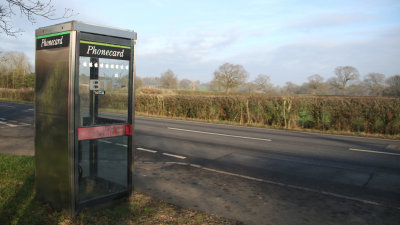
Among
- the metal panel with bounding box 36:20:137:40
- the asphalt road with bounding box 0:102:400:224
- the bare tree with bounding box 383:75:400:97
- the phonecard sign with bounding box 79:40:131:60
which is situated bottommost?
the asphalt road with bounding box 0:102:400:224

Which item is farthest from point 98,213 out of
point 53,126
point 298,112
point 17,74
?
point 17,74

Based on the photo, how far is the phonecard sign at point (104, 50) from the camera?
4102 millimetres

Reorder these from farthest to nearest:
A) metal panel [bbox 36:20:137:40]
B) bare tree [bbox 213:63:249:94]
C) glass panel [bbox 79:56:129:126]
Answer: bare tree [bbox 213:63:249:94] < glass panel [bbox 79:56:129:126] < metal panel [bbox 36:20:137:40]

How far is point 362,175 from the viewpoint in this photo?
705 cm

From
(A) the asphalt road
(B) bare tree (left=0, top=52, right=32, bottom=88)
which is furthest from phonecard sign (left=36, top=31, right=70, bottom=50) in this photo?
(B) bare tree (left=0, top=52, right=32, bottom=88)

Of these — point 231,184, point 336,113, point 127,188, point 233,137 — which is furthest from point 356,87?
point 127,188

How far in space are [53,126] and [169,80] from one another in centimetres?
5236

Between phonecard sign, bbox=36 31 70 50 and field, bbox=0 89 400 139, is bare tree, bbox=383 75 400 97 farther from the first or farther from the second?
phonecard sign, bbox=36 31 70 50

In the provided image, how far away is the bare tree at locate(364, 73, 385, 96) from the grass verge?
29.6 meters

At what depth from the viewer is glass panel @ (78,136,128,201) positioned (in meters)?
4.73

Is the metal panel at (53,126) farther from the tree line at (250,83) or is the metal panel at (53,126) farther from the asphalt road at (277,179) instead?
the tree line at (250,83)

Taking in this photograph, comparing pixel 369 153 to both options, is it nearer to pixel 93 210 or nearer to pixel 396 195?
pixel 396 195

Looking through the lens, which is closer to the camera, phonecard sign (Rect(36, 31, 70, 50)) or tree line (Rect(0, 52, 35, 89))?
phonecard sign (Rect(36, 31, 70, 50))

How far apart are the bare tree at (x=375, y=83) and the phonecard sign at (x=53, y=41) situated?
30734 millimetres
